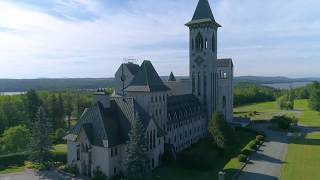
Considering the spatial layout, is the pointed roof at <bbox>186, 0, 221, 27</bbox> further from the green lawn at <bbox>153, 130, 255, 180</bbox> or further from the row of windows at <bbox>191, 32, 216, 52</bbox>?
the green lawn at <bbox>153, 130, 255, 180</bbox>

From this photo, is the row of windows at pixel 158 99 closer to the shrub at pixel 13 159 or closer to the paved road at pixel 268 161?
the paved road at pixel 268 161

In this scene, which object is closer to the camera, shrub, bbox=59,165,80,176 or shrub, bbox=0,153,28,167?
shrub, bbox=59,165,80,176

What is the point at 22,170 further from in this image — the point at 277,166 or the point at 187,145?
the point at 277,166

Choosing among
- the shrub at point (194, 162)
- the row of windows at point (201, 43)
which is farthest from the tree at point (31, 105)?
the shrub at point (194, 162)

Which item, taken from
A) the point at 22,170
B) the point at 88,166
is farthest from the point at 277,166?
the point at 22,170

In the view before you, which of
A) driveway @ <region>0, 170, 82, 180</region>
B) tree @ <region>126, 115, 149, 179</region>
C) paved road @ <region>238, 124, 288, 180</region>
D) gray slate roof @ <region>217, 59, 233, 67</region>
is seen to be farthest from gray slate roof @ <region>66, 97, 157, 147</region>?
gray slate roof @ <region>217, 59, 233, 67</region>

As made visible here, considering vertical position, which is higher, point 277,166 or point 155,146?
point 155,146

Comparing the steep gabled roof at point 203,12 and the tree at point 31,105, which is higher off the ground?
the steep gabled roof at point 203,12
